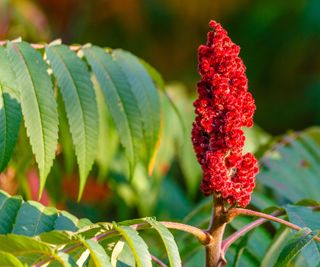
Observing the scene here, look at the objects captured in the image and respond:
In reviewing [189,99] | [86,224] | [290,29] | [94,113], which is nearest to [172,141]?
[189,99]

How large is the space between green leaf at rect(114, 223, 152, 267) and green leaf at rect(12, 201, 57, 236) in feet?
0.94

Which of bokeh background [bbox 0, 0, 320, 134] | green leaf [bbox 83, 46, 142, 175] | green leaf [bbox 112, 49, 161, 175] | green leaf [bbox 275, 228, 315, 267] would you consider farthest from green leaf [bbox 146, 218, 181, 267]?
bokeh background [bbox 0, 0, 320, 134]

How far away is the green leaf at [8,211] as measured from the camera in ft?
6.24

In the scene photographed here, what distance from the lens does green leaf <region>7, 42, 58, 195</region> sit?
1.96 metres

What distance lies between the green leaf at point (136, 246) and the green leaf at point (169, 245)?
0.15ft

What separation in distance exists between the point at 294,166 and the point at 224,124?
1357 mm

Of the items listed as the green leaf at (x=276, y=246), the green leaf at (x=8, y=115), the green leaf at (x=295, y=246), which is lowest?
the green leaf at (x=276, y=246)

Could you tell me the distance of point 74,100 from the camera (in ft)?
7.13

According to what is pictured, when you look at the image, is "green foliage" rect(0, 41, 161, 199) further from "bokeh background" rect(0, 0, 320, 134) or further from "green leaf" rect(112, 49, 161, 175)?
"bokeh background" rect(0, 0, 320, 134)

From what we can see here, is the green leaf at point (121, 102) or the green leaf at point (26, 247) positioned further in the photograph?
the green leaf at point (121, 102)

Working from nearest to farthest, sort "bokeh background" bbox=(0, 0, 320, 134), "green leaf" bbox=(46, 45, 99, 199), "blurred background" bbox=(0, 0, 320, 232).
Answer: "green leaf" bbox=(46, 45, 99, 199)
"blurred background" bbox=(0, 0, 320, 232)
"bokeh background" bbox=(0, 0, 320, 134)

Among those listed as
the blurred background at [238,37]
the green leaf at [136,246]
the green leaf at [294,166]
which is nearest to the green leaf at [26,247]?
the green leaf at [136,246]

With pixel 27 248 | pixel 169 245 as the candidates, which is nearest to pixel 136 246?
pixel 169 245

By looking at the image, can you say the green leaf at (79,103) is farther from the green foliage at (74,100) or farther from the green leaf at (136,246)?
the green leaf at (136,246)
